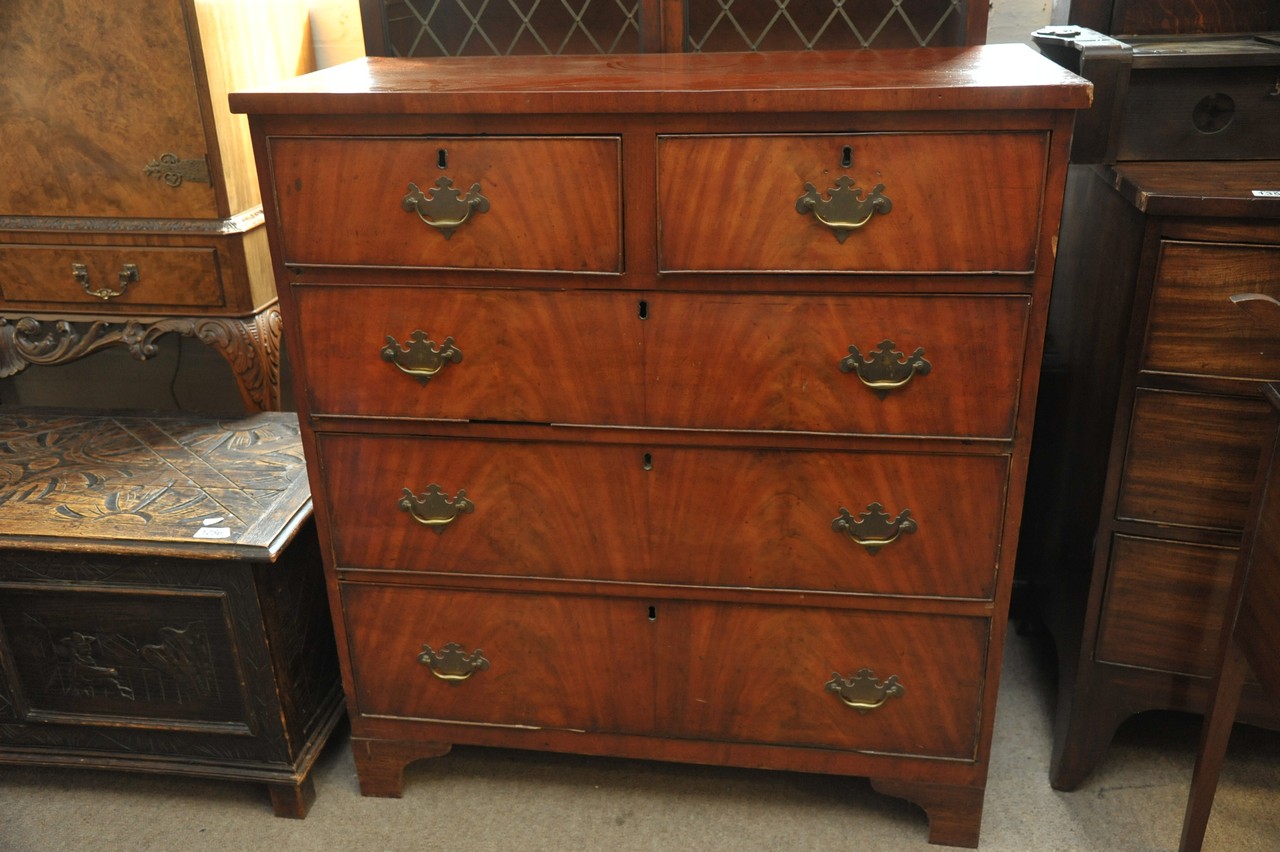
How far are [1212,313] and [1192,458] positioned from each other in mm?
217

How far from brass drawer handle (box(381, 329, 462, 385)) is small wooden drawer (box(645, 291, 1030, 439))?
286 millimetres

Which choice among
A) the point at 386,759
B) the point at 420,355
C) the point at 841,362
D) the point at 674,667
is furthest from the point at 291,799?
the point at 841,362

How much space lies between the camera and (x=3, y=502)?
1.76 metres

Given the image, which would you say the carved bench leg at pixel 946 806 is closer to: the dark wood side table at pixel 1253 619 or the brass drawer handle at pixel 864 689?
the brass drawer handle at pixel 864 689

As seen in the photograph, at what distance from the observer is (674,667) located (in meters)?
1.68

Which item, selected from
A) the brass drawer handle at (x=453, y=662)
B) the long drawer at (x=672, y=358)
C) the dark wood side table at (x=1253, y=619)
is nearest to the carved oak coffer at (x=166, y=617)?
the brass drawer handle at (x=453, y=662)

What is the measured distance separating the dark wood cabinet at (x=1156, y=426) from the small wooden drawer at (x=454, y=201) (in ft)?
2.45

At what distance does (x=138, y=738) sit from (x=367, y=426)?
75 cm

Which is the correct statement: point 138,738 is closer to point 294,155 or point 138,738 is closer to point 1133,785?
point 294,155

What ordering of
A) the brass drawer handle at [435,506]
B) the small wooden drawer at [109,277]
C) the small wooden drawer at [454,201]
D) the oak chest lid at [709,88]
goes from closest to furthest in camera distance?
the oak chest lid at [709,88], the small wooden drawer at [454,201], the brass drawer handle at [435,506], the small wooden drawer at [109,277]

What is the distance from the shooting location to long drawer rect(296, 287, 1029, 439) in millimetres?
1407

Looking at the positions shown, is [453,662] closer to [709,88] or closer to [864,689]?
[864,689]

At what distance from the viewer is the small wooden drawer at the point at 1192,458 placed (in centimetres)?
150

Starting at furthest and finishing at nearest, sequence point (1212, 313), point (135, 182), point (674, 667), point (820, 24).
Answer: point (135, 182) < point (820, 24) < point (674, 667) < point (1212, 313)
